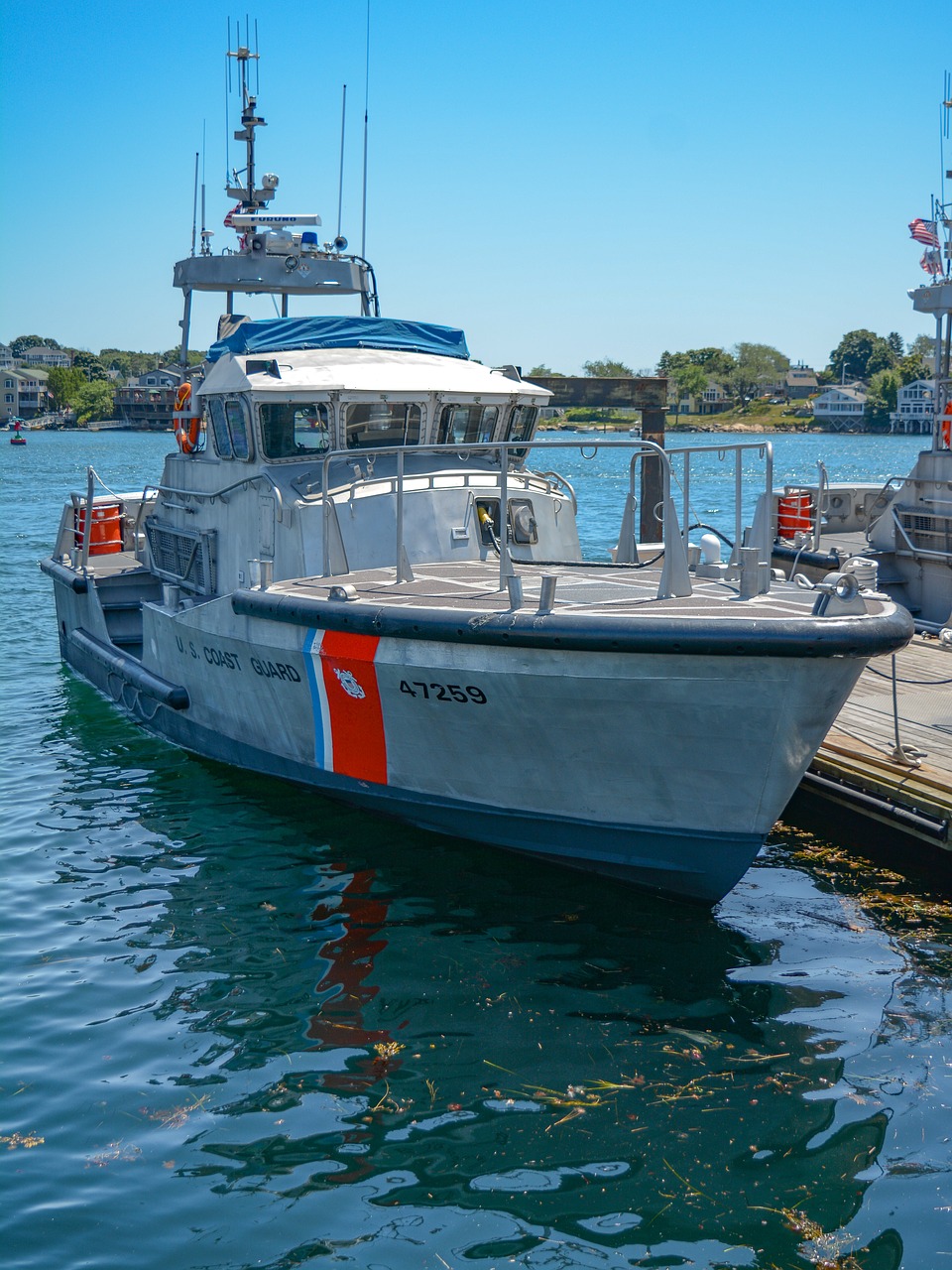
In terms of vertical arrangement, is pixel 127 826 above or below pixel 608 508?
below

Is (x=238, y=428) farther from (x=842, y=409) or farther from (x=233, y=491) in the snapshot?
(x=842, y=409)

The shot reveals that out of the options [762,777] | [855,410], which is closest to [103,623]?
[762,777]

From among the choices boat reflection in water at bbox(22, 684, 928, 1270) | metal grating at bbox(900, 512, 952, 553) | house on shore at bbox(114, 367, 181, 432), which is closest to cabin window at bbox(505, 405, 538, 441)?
boat reflection in water at bbox(22, 684, 928, 1270)

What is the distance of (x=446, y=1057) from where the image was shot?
5.79 meters

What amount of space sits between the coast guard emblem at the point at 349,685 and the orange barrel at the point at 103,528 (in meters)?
8.07

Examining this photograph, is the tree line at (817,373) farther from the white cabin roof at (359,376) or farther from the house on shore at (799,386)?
the white cabin roof at (359,376)

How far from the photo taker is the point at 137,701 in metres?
12.0

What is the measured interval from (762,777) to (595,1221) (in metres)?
2.80

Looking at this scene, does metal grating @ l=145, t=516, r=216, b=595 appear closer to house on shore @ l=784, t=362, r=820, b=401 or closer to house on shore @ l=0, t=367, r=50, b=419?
house on shore @ l=0, t=367, r=50, b=419

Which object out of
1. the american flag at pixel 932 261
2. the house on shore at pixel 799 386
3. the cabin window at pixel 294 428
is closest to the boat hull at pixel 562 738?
the cabin window at pixel 294 428

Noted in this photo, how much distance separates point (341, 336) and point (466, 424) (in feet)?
4.75

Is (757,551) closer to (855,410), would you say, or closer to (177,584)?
(177,584)

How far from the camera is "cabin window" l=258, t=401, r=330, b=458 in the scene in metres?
9.44

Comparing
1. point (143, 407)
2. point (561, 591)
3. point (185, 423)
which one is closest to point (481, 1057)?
point (561, 591)
